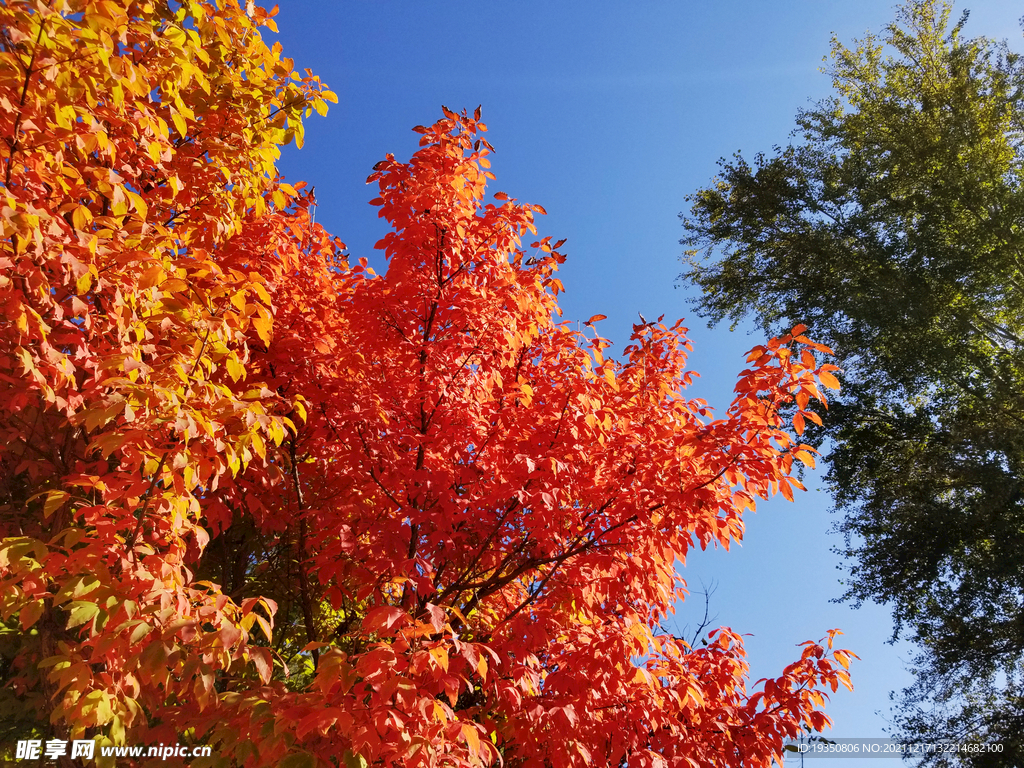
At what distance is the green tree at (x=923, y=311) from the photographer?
37.0 ft

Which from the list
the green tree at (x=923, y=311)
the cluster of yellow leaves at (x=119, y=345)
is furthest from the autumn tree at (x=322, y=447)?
the green tree at (x=923, y=311)

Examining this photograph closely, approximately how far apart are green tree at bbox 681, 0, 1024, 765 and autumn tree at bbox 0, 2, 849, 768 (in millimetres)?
8837

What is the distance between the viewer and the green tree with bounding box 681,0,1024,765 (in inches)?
444

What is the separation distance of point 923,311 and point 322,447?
11647 mm

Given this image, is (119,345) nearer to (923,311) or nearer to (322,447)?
(322,447)

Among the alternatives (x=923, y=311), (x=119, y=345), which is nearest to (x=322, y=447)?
(x=119, y=345)

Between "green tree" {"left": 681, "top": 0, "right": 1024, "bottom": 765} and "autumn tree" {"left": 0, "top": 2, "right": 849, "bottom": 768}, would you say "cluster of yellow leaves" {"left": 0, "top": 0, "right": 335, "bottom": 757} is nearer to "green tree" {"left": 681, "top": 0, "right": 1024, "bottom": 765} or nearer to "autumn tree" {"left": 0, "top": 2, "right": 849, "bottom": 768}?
"autumn tree" {"left": 0, "top": 2, "right": 849, "bottom": 768}

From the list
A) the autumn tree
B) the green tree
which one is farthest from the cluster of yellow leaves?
the green tree

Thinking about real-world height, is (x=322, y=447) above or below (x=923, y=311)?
below

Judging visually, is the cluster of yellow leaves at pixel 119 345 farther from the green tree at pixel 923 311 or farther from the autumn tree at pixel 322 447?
the green tree at pixel 923 311

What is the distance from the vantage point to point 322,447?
489 cm

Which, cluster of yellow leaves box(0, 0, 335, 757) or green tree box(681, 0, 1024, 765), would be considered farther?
green tree box(681, 0, 1024, 765)

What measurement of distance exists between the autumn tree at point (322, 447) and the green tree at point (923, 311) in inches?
348

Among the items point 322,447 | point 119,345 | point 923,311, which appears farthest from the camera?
point 923,311
